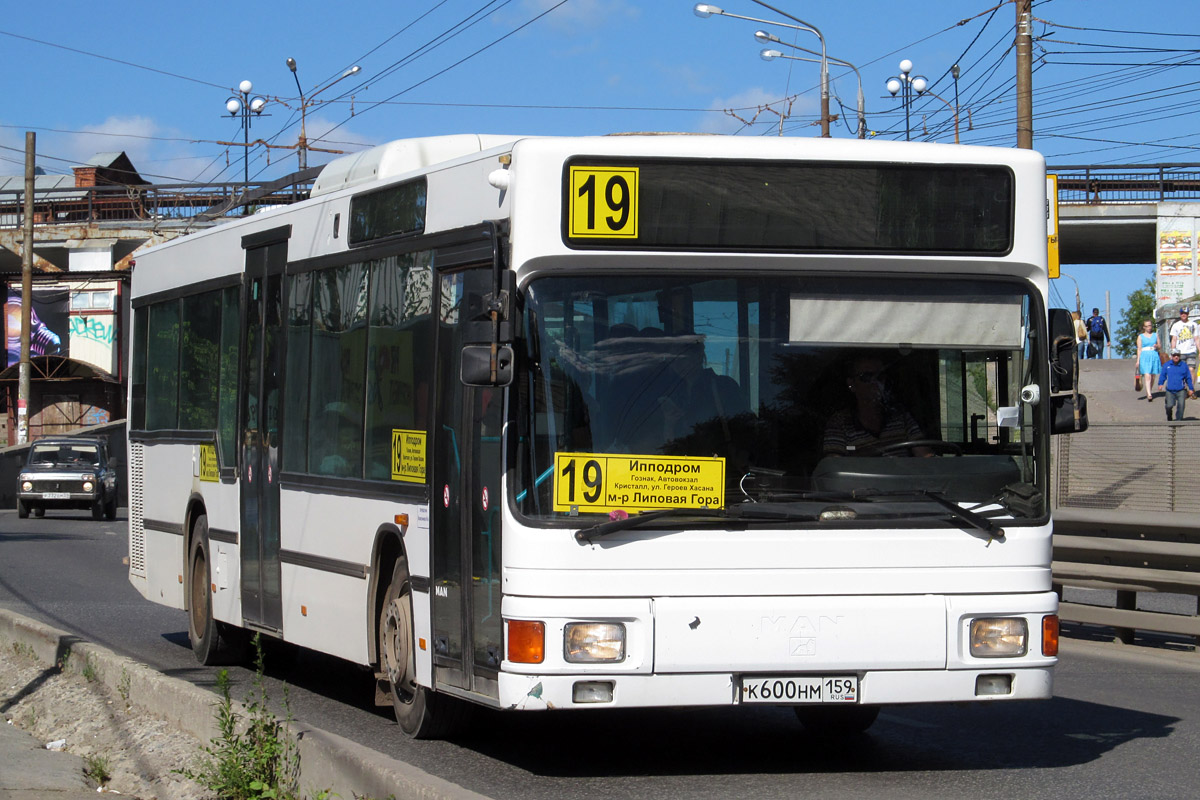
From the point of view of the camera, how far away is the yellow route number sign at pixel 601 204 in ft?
23.0

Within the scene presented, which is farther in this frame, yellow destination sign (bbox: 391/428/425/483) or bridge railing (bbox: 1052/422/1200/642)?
bridge railing (bbox: 1052/422/1200/642)

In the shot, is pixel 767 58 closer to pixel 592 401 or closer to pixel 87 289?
pixel 592 401

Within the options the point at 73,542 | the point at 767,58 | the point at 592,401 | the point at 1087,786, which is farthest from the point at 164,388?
the point at 767,58

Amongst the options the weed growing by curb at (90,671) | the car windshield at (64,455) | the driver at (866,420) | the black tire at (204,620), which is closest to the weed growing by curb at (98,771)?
the weed growing by curb at (90,671)

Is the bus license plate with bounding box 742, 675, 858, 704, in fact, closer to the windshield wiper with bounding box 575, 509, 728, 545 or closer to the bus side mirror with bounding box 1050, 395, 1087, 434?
the windshield wiper with bounding box 575, 509, 728, 545

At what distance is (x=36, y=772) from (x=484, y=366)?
3339 mm

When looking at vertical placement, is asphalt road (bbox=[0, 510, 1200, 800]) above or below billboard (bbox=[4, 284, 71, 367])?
below

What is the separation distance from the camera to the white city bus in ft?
22.4

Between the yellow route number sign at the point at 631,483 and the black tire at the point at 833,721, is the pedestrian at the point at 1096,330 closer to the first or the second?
the black tire at the point at 833,721

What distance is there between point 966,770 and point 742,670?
1.45 m

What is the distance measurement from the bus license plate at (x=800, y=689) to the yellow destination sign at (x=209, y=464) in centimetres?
581

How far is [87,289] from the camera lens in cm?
5988

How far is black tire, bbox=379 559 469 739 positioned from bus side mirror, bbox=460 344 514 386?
6.36 feet

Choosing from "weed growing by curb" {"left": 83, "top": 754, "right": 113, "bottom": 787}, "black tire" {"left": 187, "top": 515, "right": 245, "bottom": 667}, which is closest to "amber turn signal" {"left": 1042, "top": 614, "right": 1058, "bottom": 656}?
"weed growing by curb" {"left": 83, "top": 754, "right": 113, "bottom": 787}
